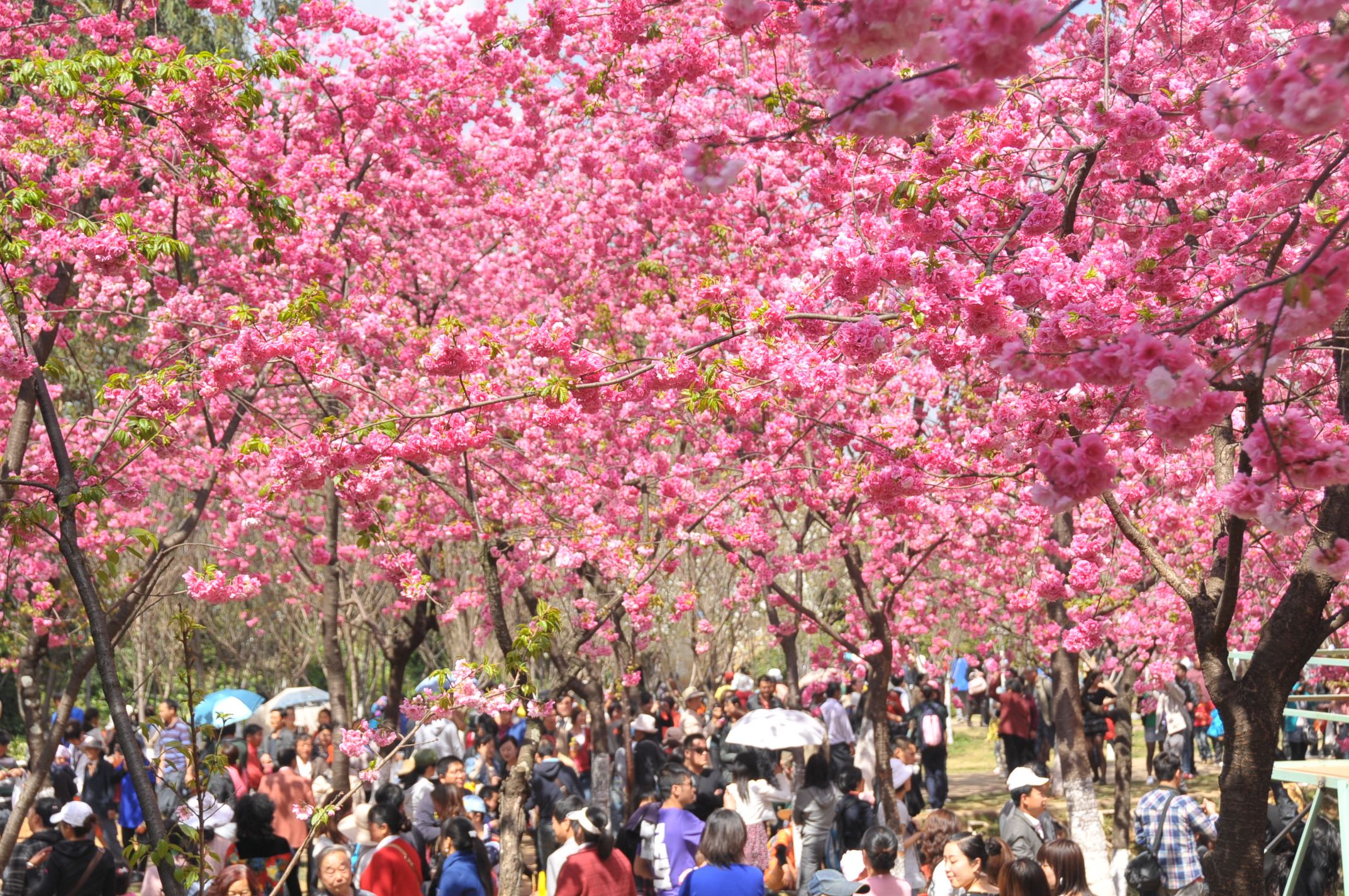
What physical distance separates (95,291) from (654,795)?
5.64m

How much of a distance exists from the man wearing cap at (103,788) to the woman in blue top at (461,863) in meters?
6.54

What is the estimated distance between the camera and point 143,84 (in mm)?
6039

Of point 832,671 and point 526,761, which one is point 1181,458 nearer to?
point 526,761

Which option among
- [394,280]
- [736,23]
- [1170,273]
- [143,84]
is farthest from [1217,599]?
[394,280]

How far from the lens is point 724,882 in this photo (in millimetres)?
6445

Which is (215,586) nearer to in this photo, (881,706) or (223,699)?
(881,706)

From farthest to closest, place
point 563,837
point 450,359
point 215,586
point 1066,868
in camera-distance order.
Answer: point 563,837, point 450,359, point 215,586, point 1066,868

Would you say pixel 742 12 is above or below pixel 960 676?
above

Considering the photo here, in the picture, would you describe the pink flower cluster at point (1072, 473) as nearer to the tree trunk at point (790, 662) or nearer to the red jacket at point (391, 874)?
the red jacket at point (391, 874)

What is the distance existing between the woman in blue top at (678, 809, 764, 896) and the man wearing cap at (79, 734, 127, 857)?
813 centimetres

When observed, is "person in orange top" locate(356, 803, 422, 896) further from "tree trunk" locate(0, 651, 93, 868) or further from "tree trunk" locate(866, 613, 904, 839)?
"tree trunk" locate(866, 613, 904, 839)

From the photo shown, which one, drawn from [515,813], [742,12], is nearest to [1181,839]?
[515,813]

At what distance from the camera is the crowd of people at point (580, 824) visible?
21.1 feet

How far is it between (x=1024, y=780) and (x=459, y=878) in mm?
3498
